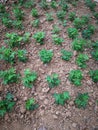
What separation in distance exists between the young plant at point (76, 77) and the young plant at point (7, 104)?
4.72 ft

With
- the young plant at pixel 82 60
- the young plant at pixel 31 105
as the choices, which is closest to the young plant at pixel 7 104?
the young plant at pixel 31 105

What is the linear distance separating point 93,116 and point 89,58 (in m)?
1.61

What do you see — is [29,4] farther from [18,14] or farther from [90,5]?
[90,5]

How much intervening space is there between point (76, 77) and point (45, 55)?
94cm

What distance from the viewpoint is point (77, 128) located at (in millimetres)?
3881

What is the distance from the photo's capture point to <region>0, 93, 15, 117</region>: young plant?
3868mm

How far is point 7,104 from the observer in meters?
3.99

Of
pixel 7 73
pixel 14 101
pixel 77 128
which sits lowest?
pixel 77 128

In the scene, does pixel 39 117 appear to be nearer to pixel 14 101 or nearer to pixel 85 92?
pixel 14 101

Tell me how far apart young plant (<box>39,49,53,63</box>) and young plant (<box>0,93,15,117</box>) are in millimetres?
1211

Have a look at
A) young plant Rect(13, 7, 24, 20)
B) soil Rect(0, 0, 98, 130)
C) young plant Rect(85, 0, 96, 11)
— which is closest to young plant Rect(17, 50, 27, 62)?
soil Rect(0, 0, 98, 130)

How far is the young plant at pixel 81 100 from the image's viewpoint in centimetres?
409

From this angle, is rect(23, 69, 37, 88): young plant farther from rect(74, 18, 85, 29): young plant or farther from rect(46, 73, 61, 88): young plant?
rect(74, 18, 85, 29): young plant

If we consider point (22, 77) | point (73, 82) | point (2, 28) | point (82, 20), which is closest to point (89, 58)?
point (73, 82)
